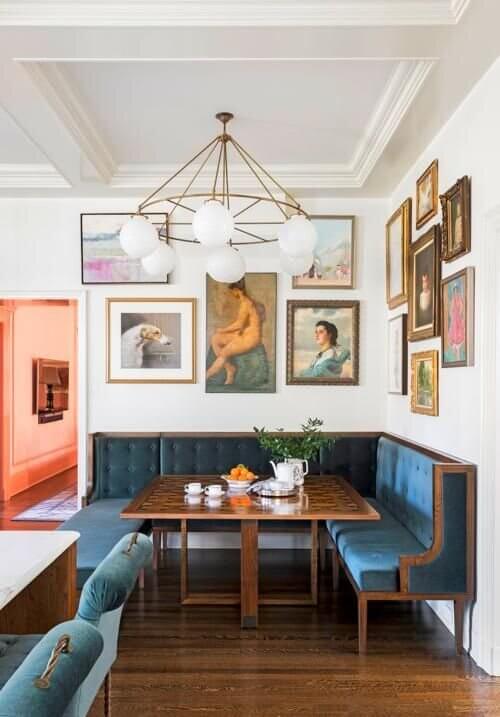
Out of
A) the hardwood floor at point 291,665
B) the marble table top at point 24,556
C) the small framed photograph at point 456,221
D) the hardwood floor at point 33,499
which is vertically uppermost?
the small framed photograph at point 456,221

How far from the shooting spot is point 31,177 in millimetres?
4453

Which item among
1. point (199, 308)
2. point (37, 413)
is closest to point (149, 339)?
point (199, 308)

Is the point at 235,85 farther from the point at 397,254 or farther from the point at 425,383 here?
the point at 425,383

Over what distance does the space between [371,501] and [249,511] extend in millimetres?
1507

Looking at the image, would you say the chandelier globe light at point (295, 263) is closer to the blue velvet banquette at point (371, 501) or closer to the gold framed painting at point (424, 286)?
the gold framed painting at point (424, 286)

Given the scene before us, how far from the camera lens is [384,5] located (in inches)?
94.0

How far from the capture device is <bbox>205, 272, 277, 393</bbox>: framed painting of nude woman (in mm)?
4797

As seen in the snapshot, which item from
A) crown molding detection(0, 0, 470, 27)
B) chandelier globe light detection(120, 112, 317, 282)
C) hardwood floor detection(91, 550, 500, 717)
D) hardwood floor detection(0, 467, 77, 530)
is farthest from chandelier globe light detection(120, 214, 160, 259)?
hardwood floor detection(0, 467, 77, 530)

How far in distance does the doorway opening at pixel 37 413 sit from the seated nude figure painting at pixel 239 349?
1814 mm

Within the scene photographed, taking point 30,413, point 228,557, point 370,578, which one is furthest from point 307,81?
point 30,413

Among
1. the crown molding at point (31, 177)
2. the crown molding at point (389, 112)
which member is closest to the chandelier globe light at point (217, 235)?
the crown molding at point (389, 112)

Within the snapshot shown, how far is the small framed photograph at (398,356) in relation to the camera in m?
4.27

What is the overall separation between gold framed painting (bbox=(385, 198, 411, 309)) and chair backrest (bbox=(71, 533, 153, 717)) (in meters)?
3.02

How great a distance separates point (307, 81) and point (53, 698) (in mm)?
3081
